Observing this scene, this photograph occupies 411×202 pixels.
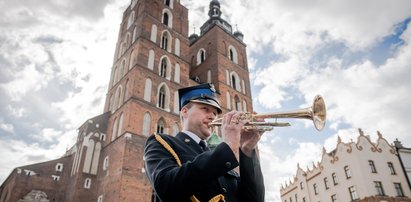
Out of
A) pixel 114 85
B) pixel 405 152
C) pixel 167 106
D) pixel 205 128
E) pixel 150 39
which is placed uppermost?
pixel 150 39

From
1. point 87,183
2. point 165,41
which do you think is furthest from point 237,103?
point 87,183

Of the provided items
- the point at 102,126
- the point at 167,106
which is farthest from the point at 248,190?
the point at 102,126

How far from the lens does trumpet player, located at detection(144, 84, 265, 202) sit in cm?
197

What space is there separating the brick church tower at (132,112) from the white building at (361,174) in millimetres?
10848

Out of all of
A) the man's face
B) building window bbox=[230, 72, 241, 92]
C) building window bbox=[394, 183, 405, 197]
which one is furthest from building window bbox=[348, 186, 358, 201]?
the man's face

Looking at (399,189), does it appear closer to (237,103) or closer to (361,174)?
(361,174)

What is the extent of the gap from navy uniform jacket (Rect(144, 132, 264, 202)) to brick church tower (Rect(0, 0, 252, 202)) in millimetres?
15729

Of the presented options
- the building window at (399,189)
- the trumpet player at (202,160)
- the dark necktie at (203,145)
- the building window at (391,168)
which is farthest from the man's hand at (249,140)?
the building window at (391,168)

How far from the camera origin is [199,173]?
196 cm

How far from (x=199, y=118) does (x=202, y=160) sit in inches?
32.2

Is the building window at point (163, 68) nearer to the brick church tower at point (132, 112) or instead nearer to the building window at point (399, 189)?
the brick church tower at point (132, 112)

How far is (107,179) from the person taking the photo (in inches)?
745

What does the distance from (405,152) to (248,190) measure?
111 ft

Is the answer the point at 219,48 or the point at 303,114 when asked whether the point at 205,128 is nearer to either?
the point at 303,114
